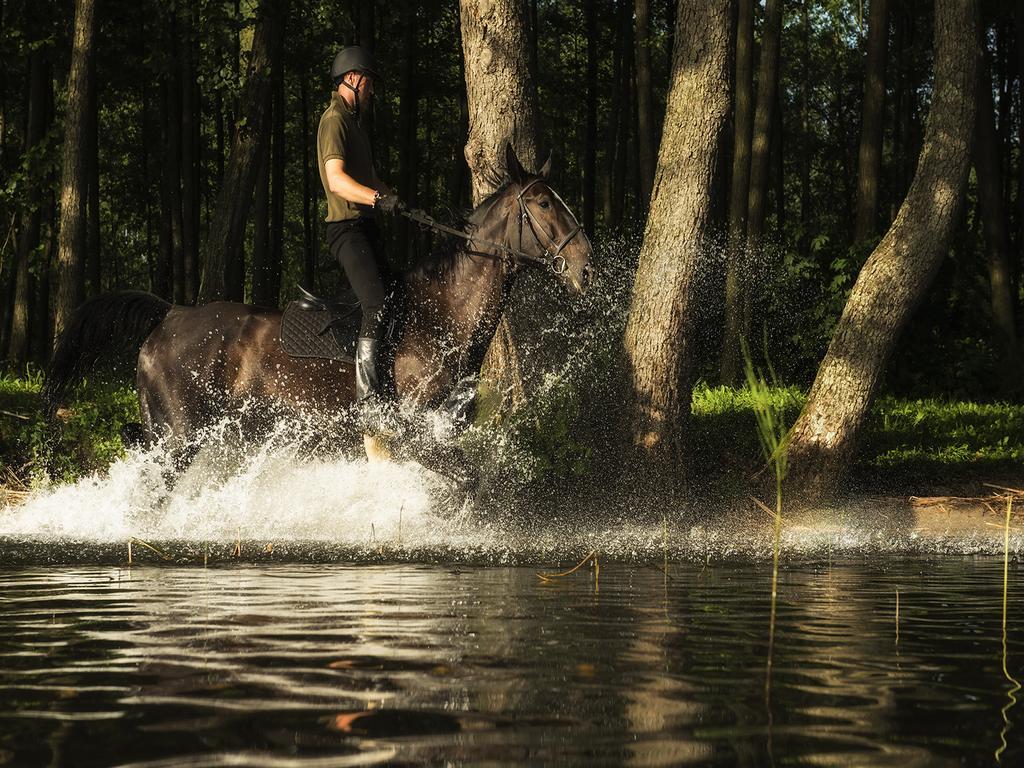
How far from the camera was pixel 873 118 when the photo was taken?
2341cm

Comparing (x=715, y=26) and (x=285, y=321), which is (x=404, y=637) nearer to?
(x=285, y=321)

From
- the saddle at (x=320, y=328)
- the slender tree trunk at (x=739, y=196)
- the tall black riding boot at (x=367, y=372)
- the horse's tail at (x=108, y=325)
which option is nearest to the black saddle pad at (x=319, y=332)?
the saddle at (x=320, y=328)

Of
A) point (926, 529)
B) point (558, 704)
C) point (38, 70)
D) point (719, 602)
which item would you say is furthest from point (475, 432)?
point (38, 70)

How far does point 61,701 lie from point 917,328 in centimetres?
1833

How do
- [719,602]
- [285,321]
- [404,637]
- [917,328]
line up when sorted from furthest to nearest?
[917,328], [285,321], [719,602], [404,637]

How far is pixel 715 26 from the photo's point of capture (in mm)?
12812

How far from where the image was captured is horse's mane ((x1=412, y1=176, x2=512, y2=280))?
10.3m

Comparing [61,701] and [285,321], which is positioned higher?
[285,321]

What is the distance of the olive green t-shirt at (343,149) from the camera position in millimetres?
10625

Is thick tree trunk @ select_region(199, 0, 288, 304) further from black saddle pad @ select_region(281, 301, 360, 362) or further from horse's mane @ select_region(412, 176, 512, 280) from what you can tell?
horse's mane @ select_region(412, 176, 512, 280)

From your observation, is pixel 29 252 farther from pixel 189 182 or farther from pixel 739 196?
pixel 739 196

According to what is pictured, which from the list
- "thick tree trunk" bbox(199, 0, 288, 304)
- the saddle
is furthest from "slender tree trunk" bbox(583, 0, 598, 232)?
the saddle

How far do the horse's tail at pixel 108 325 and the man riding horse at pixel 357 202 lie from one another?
1988 millimetres

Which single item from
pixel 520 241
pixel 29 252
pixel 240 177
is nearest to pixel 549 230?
pixel 520 241
